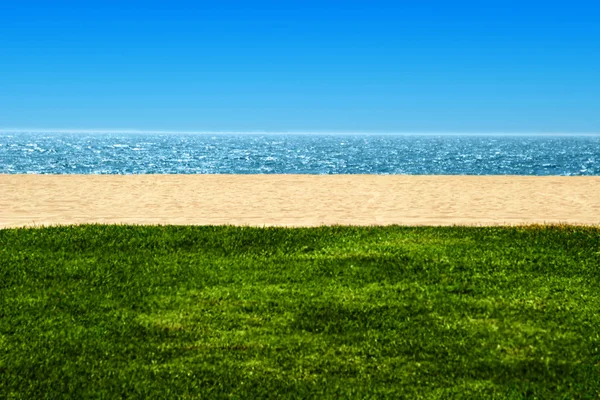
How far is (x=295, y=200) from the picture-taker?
709 inches

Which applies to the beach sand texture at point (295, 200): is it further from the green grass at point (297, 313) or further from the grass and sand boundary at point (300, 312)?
the green grass at point (297, 313)

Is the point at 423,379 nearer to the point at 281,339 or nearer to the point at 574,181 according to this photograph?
the point at 281,339

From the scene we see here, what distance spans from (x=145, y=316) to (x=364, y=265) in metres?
3.57

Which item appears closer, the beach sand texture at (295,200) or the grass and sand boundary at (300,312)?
the grass and sand boundary at (300,312)

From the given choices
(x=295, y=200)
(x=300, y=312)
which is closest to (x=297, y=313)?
(x=300, y=312)

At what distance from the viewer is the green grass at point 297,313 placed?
643 cm

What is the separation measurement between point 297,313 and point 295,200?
982 cm

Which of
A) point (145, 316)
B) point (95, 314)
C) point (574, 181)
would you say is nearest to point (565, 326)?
point (145, 316)

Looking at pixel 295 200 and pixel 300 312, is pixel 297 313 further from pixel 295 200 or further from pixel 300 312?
pixel 295 200

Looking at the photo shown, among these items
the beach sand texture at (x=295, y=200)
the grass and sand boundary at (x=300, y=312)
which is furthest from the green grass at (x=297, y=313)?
the beach sand texture at (x=295, y=200)

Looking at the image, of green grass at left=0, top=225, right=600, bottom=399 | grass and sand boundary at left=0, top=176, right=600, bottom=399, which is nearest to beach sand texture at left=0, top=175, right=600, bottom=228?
grass and sand boundary at left=0, top=176, right=600, bottom=399

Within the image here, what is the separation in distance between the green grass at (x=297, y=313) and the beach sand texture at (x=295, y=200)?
2238 mm

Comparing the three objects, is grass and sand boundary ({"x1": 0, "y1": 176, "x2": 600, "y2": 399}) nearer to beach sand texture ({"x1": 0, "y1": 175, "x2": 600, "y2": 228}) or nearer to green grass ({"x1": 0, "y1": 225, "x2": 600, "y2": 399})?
green grass ({"x1": 0, "y1": 225, "x2": 600, "y2": 399})

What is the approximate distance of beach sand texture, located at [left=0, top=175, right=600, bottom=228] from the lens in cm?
1480
